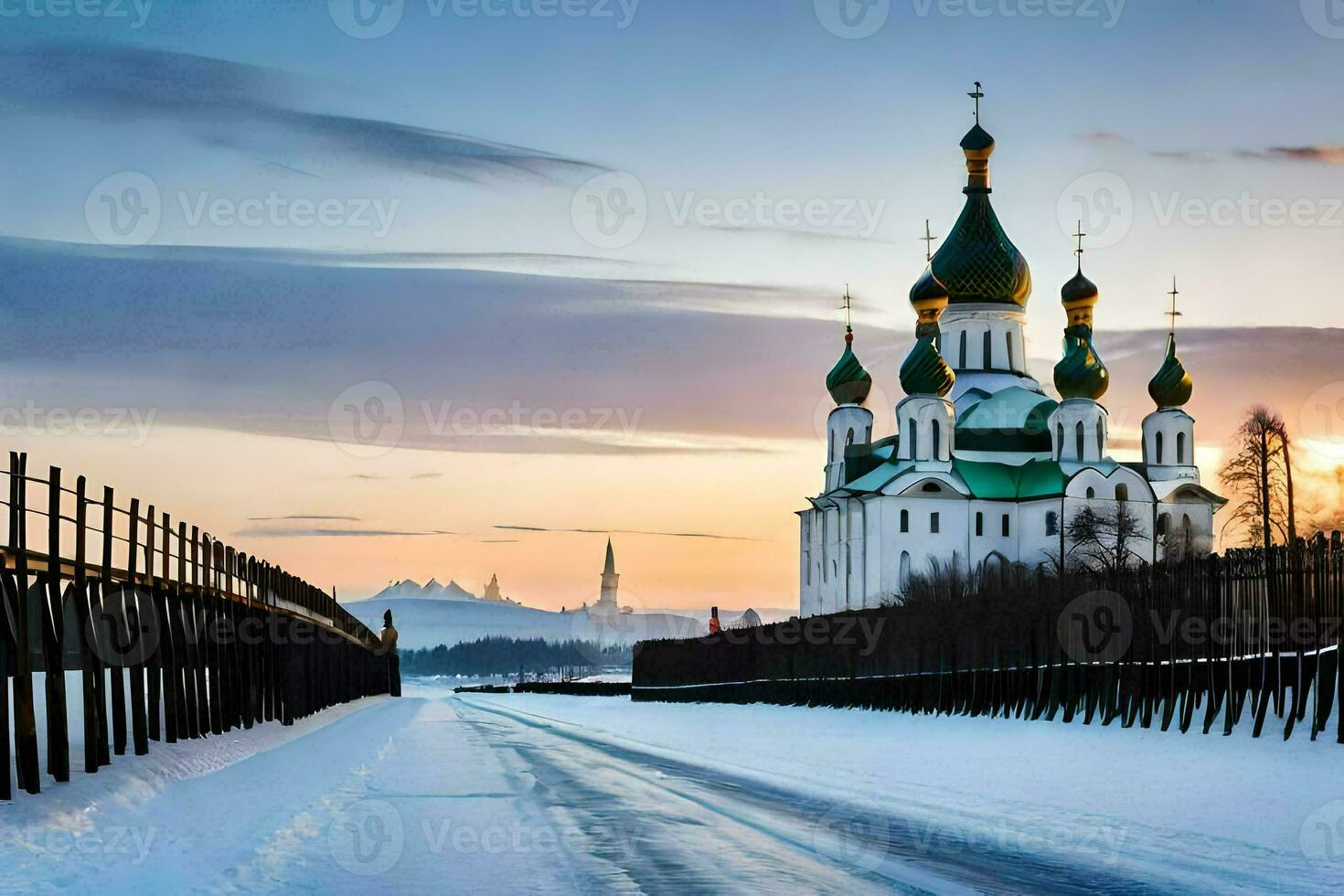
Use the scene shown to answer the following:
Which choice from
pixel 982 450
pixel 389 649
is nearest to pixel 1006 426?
pixel 982 450

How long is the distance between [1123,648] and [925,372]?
68.6 m

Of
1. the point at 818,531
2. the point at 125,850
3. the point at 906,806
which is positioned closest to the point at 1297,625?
the point at 906,806

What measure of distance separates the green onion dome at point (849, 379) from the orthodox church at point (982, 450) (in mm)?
82

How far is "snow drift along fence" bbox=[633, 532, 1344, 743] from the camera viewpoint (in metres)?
18.3

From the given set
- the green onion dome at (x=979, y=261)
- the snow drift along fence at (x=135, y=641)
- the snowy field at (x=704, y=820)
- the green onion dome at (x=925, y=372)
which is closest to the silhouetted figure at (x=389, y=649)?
the green onion dome at (x=925, y=372)

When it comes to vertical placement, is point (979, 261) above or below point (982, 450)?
above

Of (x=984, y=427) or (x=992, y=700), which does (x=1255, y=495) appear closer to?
(x=984, y=427)

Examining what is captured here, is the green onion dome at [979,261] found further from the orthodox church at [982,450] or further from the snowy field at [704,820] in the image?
the snowy field at [704,820]

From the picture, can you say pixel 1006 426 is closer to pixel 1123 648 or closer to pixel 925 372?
pixel 925 372

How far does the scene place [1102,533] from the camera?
293 ft

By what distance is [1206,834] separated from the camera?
1211cm

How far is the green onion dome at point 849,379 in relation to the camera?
99438 millimetres

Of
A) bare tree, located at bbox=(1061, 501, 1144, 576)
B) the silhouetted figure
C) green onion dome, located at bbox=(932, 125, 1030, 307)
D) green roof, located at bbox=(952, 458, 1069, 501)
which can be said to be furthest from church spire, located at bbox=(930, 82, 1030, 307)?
the silhouetted figure

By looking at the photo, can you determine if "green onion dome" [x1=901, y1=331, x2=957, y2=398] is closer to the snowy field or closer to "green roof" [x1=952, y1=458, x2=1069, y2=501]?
"green roof" [x1=952, y1=458, x2=1069, y2=501]
